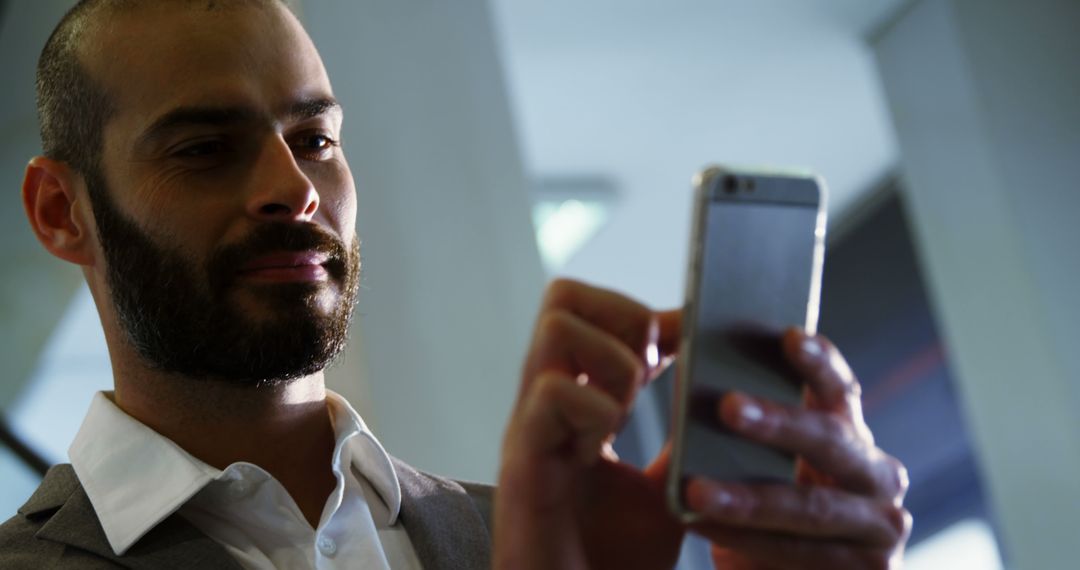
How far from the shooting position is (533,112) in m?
4.12

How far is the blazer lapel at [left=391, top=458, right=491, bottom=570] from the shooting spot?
97cm

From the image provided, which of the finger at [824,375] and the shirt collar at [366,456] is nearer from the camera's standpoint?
the finger at [824,375]

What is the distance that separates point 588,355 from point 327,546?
360mm

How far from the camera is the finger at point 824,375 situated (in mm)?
650

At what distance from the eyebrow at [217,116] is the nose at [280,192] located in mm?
42

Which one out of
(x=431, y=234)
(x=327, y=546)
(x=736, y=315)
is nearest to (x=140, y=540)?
(x=327, y=546)

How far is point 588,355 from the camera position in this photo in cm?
65

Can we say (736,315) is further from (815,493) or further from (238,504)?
(238,504)

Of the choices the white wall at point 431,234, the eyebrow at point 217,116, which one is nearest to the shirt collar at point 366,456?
the eyebrow at point 217,116

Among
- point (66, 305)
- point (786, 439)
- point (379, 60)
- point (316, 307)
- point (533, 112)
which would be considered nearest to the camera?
point (786, 439)

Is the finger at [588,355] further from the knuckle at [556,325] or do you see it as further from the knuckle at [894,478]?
the knuckle at [894,478]

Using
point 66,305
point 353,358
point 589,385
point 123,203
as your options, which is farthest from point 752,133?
point 589,385

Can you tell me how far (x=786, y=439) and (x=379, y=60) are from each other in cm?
148

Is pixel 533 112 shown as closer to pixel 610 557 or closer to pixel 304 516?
pixel 304 516
